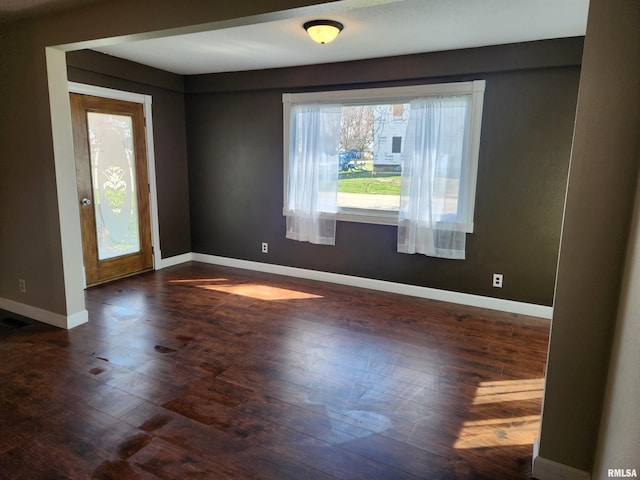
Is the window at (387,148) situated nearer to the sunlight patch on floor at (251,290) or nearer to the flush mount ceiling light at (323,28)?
the sunlight patch on floor at (251,290)

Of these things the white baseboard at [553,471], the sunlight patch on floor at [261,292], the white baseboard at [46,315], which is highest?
the white baseboard at [46,315]

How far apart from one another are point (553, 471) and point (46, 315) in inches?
153

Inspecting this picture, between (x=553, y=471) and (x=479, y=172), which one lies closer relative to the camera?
(x=553, y=471)

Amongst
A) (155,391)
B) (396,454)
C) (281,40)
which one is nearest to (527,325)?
(396,454)

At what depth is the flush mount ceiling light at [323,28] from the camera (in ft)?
9.78

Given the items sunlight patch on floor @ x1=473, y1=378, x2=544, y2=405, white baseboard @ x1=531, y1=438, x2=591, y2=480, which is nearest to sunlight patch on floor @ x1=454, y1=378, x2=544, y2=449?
sunlight patch on floor @ x1=473, y1=378, x2=544, y2=405

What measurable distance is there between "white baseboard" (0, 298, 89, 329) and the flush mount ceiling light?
304cm

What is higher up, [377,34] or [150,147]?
[377,34]

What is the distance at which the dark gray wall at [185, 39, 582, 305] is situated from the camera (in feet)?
11.9

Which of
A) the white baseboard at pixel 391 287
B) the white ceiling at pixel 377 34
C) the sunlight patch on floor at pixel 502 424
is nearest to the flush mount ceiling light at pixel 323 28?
the white ceiling at pixel 377 34

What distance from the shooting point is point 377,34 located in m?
3.37

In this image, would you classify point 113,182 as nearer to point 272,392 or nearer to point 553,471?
point 272,392
